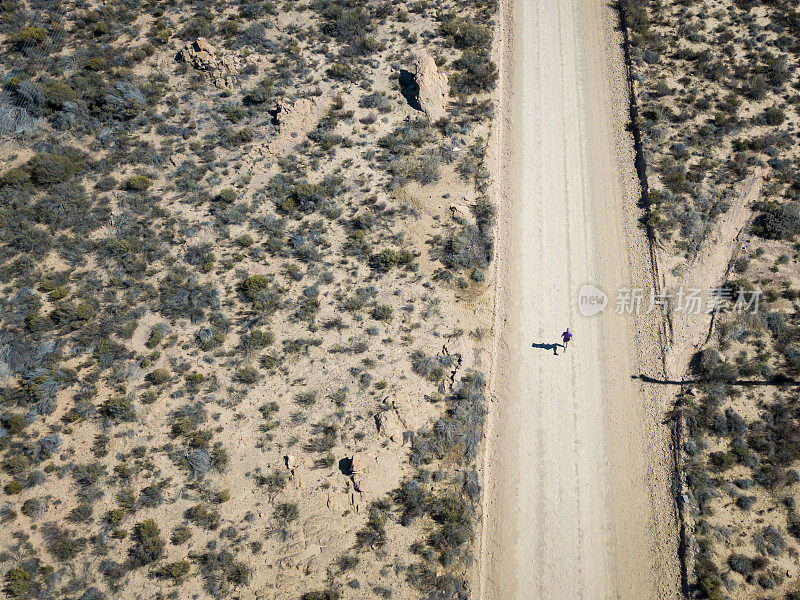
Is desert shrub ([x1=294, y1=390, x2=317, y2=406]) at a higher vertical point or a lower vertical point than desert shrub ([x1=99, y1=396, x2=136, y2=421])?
higher

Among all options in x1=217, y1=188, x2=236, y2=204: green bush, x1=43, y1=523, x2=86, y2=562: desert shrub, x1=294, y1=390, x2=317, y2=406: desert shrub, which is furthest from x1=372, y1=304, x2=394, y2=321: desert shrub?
x1=43, y1=523, x2=86, y2=562: desert shrub

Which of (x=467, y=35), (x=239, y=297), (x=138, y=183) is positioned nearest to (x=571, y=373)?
(x=239, y=297)

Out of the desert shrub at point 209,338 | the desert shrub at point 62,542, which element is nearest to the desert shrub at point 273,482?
the desert shrub at point 209,338

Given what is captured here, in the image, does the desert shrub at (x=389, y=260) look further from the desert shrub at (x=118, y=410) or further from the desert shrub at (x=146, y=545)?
the desert shrub at (x=146, y=545)

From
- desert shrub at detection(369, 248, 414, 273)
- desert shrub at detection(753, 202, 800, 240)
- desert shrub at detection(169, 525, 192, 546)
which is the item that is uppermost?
desert shrub at detection(753, 202, 800, 240)

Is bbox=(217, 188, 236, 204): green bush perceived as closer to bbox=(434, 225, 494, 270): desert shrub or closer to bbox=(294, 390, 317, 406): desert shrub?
bbox=(434, 225, 494, 270): desert shrub

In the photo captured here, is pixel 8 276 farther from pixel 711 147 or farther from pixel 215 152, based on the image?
pixel 711 147

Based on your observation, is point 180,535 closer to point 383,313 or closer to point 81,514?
point 81,514

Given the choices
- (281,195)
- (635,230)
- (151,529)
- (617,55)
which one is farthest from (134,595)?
(617,55)
